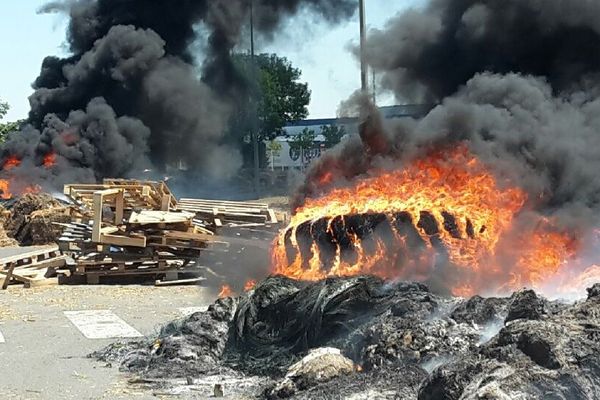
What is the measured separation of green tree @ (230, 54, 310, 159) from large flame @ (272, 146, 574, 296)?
30.7 metres

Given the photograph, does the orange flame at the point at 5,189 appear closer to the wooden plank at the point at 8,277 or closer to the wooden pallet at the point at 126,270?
the wooden plank at the point at 8,277

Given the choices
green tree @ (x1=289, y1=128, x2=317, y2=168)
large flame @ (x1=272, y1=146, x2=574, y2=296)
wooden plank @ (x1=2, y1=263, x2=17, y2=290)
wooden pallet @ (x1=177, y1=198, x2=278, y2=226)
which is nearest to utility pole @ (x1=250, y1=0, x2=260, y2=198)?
green tree @ (x1=289, y1=128, x2=317, y2=168)

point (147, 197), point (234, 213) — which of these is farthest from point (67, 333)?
point (147, 197)

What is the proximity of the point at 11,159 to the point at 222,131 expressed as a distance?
10665mm

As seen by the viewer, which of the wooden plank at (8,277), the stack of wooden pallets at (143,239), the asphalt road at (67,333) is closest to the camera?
the asphalt road at (67,333)

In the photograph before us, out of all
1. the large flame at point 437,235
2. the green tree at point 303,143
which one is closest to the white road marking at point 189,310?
the large flame at point 437,235

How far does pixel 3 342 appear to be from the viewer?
1059 cm

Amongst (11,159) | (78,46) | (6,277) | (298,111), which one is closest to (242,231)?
(6,277)

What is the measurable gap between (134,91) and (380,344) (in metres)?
34.2

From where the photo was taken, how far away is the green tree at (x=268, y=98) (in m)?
43.4

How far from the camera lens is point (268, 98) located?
5519cm

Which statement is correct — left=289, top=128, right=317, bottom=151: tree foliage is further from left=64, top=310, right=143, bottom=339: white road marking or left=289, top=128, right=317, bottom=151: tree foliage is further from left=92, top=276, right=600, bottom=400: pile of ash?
left=92, top=276, right=600, bottom=400: pile of ash

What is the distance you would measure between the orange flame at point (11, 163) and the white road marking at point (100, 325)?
2608 cm

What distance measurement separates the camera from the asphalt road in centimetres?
797
